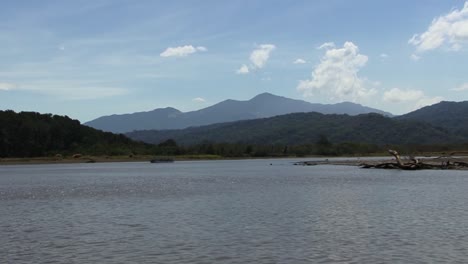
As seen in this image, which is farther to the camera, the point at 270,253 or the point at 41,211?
the point at 41,211

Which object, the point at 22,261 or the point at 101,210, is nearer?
the point at 22,261

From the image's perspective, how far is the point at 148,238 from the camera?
28.8 meters

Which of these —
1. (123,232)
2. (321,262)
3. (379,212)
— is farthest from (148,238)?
(379,212)

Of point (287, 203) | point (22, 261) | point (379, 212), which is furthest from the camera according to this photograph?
point (287, 203)

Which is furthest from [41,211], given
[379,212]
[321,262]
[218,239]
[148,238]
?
[321,262]

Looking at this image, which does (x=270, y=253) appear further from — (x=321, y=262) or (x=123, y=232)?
(x=123, y=232)

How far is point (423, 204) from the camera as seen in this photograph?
42844 millimetres

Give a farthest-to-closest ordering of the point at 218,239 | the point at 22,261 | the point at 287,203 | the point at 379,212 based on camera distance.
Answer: the point at 287,203 → the point at 379,212 → the point at 218,239 → the point at 22,261

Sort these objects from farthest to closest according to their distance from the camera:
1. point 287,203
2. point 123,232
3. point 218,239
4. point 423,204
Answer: point 287,203
point 423,204
point 123,232
point 218,239

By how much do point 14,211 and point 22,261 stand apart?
2292 centimetres

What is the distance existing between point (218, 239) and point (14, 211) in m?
23.9

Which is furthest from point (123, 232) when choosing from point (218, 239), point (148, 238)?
point (218, 239)

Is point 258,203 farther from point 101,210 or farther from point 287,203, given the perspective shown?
point 101,210

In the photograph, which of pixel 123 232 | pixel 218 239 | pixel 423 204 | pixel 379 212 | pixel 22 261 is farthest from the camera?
pixel 423 204
